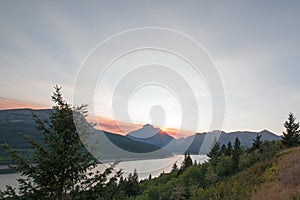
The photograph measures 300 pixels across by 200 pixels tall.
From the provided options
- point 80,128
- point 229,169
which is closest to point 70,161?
point 80,128

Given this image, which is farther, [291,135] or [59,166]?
[291,135]

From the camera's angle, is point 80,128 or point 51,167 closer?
point 51,167

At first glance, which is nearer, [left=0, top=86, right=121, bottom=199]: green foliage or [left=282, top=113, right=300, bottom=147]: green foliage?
[left=0, top=86, right=121, bottom=199]: green foliage

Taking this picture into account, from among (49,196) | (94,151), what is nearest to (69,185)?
(49,196)

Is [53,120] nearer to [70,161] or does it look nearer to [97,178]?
[70,161]

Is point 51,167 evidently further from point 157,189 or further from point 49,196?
point 157,189

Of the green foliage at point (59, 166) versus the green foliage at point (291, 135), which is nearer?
the green foliage at point (59, 166)

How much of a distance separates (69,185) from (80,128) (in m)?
1.69

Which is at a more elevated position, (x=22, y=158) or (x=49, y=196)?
(x=22, y=158)

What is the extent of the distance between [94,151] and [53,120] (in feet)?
5.51

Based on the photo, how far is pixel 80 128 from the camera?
7.11m

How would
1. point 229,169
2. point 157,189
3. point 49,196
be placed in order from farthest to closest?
1. point 157,189
2. point 229,169
3. point 49,196

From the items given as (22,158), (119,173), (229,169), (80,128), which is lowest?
(229,169)

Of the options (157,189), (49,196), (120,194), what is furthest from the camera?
(157,189)
